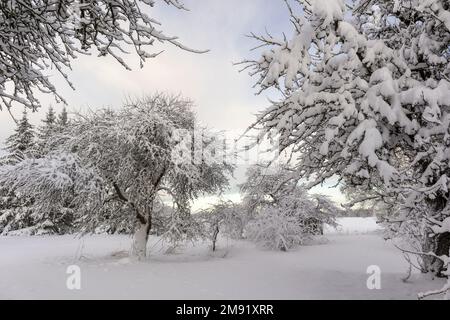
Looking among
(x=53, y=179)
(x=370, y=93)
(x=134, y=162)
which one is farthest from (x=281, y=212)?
(x=370, y=93)

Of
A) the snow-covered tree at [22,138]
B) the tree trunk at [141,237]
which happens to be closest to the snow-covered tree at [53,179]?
the tree trunk at [141,237]

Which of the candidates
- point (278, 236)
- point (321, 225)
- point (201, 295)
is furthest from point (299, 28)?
point (321, 225)

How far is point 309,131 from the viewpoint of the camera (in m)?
6.93

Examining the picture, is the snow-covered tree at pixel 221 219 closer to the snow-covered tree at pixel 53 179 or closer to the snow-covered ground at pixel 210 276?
the snow-covered ground at pixel 210 276


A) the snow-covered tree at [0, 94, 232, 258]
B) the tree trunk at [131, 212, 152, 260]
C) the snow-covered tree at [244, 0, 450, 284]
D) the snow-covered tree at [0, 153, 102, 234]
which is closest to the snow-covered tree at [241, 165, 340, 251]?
the snow-covered tree at [0, 94, 232, 258]

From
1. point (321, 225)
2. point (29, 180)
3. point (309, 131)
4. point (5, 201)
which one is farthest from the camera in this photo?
point (5, 201)

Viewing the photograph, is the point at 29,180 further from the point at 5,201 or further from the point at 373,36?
the point at 5,201

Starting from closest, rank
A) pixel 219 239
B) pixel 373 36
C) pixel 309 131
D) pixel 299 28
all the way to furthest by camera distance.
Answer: pixel 299 28 → pixel 309 131 → pixel 373 36 → pixel 219 239

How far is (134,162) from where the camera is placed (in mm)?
14531

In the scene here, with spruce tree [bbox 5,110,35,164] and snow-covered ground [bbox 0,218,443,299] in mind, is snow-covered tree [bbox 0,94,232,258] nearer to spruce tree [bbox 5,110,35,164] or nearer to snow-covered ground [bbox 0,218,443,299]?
snow-covered ground [bbox 0,218,443,299]

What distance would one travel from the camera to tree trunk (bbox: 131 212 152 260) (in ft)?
48.9

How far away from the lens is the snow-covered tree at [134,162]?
14.2 meters

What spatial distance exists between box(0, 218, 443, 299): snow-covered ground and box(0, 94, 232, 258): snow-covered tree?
6.45ft
